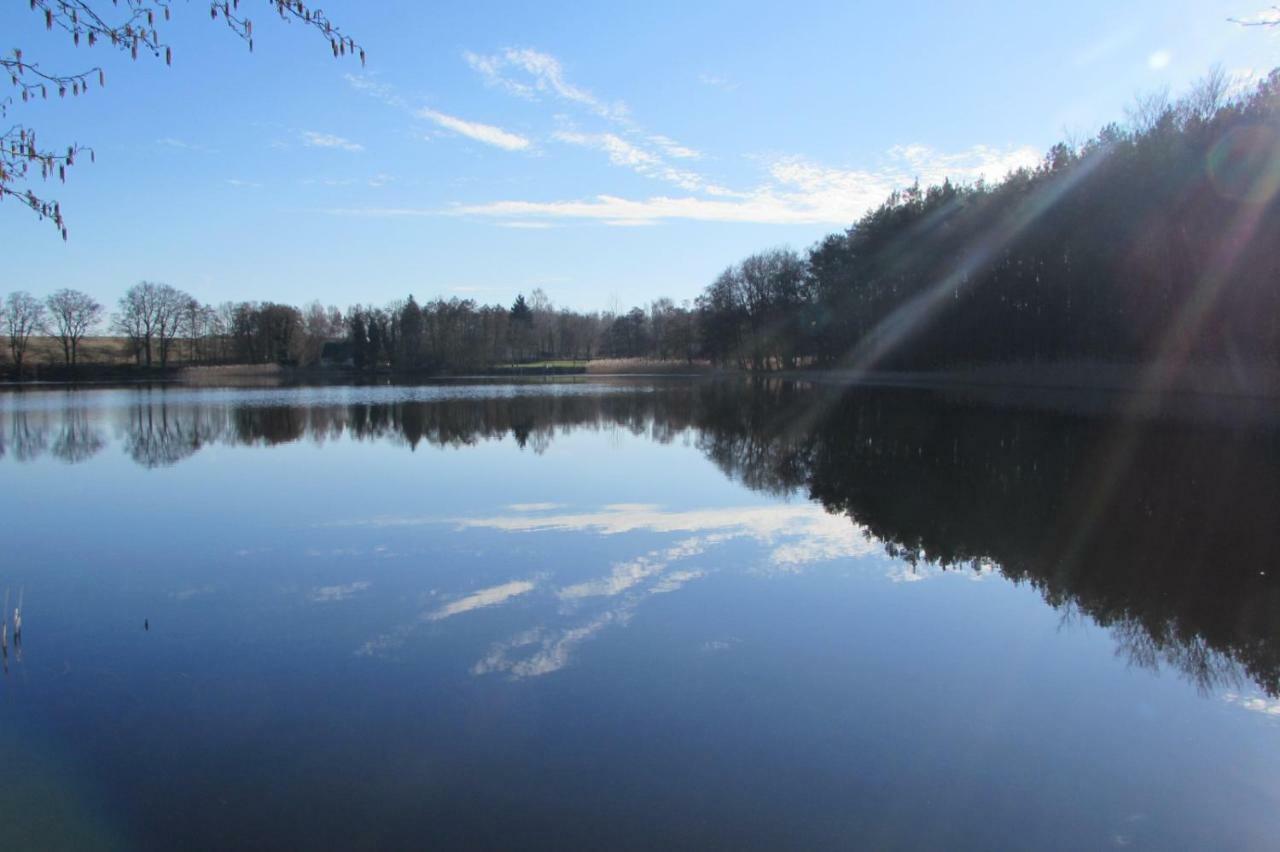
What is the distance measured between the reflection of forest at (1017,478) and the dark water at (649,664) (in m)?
0.07

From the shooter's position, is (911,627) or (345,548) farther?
(345,548)

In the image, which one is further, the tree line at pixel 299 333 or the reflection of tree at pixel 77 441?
the tree line at pixel 299 333

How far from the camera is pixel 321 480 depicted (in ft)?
41.7

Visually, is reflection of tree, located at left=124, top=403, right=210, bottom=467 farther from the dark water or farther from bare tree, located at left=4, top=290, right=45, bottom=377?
bare tree, located at left=4, top=290, right=45, bottom=377

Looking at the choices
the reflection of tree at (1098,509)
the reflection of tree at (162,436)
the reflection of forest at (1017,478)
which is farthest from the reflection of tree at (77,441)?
the reflection of tree at (1098,509)

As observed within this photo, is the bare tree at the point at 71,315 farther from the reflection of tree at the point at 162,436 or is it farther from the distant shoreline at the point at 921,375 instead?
the reflection of tree at the point at 162,436

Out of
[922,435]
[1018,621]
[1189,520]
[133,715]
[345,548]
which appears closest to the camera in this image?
[133,715]

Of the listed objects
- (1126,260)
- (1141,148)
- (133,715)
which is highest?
(1141,148)

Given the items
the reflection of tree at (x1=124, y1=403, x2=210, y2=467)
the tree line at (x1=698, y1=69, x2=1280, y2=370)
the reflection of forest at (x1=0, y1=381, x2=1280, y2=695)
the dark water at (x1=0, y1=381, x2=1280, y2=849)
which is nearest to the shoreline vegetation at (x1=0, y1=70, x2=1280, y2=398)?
the tree line at (x1=698, y1=69, x2=1280, y2=370)

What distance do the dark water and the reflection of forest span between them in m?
0.07

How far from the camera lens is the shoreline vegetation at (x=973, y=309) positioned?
23594 millimetres

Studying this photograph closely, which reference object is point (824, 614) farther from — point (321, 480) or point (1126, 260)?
point (1126, 260)


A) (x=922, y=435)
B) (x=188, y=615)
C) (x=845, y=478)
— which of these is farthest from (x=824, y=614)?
(x=922, y=435)

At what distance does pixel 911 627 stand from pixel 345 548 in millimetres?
5642
